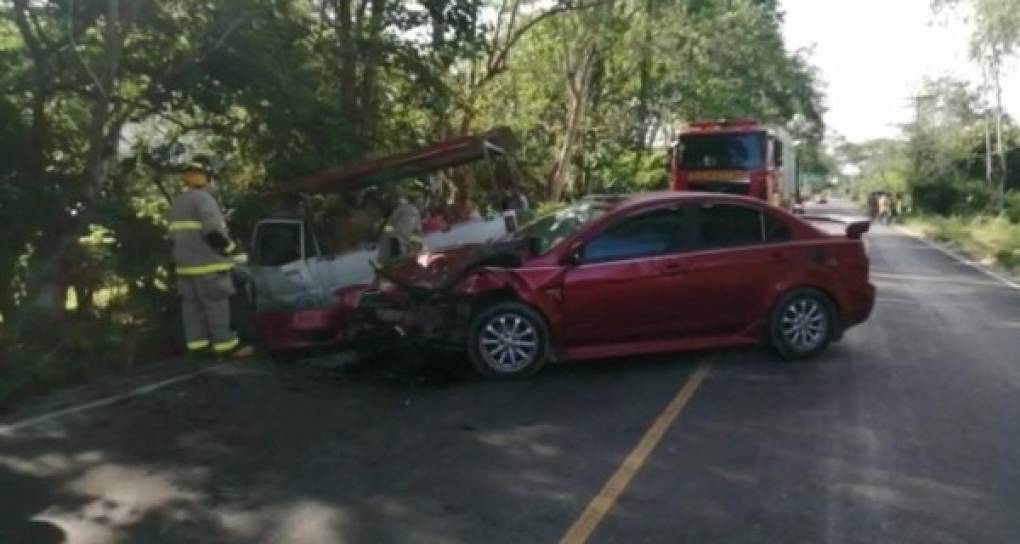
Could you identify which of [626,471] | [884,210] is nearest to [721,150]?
[626,471]

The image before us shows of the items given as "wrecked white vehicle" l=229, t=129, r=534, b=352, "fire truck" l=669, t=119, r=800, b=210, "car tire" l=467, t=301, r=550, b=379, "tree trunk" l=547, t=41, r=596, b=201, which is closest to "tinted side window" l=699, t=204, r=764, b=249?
"car tire" l=467, t=301, r=550, b=379

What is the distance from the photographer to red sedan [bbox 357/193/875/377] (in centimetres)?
914

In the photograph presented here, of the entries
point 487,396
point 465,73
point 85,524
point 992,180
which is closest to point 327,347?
point 487,396

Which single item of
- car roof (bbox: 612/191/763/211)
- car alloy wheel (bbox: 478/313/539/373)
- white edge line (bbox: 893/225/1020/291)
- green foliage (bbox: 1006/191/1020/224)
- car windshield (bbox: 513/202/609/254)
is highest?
car roof (bbox: 612/191/763/211)

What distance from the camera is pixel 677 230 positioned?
379 inches

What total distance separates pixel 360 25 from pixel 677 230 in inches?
266

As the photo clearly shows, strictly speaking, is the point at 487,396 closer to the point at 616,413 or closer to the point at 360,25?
the point at 616,413

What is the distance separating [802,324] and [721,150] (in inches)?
595

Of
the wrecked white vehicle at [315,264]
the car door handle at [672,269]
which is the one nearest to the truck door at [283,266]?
the wrecked white vehicle at [315,264]

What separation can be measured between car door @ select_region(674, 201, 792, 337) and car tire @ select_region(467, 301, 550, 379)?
128 centimetres

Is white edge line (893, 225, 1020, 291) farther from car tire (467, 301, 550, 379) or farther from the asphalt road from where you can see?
car tire (467, 301, 550, 379)

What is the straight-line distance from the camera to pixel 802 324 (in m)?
9.73

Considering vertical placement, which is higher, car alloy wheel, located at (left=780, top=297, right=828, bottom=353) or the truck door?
the truck door

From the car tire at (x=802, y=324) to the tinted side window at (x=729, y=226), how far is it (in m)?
0.61
